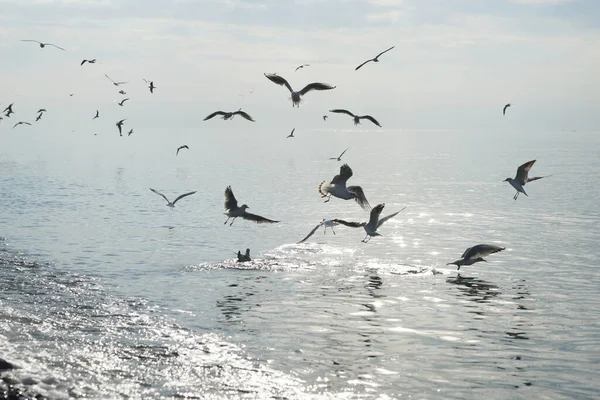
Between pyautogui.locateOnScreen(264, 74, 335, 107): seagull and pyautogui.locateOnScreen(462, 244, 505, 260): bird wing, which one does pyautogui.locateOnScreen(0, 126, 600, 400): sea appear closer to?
pyautogui.locateOnScreen(462, 244, 505, 260): bird wing

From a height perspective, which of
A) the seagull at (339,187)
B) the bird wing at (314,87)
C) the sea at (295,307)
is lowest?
the sea at (295,307)

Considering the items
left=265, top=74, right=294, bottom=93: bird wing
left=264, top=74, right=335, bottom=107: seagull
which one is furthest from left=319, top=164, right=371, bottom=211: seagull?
left=265, top=74, right=294, bottom=93: bird wing

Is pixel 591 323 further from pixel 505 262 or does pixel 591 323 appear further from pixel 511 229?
pixel 511 229

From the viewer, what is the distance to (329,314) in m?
25.5

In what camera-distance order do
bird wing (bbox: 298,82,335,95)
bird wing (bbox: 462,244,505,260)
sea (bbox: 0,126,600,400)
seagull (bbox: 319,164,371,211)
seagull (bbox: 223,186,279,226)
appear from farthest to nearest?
1. seagull (bbox: 223,186,279,226)
2. bird wing (bbox: 298,82,335,95)
3. bird wing (bbox: 462,244,505,260)
4. seagull (bbox: 319,164,371,211)
5. sea (bbox: 0,126,600,400)

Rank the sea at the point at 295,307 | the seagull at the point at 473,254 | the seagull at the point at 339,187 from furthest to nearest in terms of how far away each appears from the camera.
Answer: the seagull at the point at 473,254 < the seagull at the point at 339,187 < the sea at the point at 295,307

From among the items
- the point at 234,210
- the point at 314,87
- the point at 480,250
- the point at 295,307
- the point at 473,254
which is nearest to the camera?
the point at 295,307

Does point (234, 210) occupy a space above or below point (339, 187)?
below

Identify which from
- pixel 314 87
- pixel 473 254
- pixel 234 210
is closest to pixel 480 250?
pixel 473 254

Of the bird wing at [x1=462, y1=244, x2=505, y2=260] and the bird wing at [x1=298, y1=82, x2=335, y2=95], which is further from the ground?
the bird wing at [x1=298, y1=82, x2=335, y2=95]

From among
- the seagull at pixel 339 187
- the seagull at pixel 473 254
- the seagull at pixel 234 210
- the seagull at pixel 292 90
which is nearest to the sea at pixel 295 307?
the seagull at pixel 473 254

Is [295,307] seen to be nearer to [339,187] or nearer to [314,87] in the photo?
[339,187]

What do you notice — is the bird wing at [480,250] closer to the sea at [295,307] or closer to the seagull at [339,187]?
the sea at [295,307]

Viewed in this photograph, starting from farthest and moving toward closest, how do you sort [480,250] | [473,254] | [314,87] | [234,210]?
[234,210] → [314,87] → [473,254] → [480,250]
